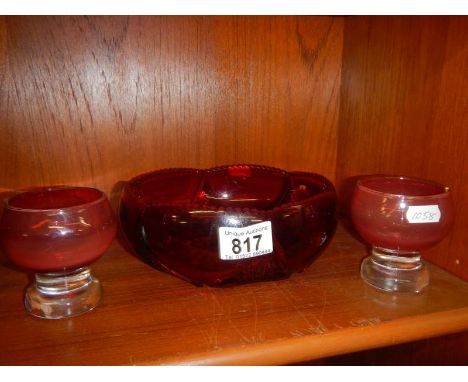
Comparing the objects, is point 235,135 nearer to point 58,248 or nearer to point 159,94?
point 159,94

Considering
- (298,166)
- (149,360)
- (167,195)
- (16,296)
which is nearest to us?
(149,360)

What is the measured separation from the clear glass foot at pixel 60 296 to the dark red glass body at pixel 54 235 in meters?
0.02

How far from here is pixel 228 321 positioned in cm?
39

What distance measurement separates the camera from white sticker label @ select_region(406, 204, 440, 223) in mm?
424

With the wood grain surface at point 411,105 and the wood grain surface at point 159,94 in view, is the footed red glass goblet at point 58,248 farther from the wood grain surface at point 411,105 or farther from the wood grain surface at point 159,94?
the wood grain surface at point 411,105

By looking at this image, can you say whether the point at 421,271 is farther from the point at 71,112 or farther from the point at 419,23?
the point at 71,112

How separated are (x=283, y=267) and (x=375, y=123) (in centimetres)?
28

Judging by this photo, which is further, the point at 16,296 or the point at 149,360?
the point at 16,296

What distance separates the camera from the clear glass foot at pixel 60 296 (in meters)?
0.40

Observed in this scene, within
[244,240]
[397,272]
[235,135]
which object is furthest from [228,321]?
[235,135]

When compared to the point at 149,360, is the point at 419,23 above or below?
above

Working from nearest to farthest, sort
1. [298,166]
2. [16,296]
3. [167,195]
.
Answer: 1. [16,296]
2. [167,195]
3. [298,166]

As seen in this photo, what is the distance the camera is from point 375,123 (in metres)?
0.60
